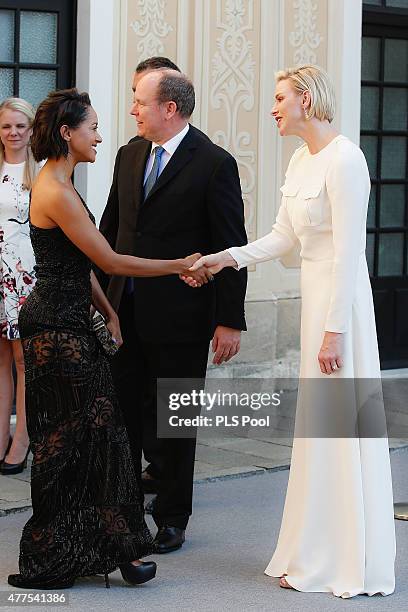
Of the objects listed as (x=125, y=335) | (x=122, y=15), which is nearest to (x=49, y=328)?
(x=125, y=335)

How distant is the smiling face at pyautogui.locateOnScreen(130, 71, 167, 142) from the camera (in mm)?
5340

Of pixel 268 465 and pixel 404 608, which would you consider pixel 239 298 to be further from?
pixel 268 465

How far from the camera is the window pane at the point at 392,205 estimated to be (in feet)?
34.2

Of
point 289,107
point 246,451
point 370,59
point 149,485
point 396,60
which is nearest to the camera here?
point 289,107

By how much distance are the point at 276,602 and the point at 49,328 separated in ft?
4.17

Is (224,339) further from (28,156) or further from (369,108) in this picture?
(369,108)

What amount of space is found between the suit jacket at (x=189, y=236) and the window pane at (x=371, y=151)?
16.0 feet

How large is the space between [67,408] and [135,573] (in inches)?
25.9

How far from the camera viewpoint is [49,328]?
15.9ft

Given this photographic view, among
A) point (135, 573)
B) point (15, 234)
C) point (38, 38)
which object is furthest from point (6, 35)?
point (135, 573)

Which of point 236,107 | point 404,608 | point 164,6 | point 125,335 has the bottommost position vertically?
point 404,608

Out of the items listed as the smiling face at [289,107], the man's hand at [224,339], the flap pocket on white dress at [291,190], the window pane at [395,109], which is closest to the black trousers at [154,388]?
the man's hand at [224,339]

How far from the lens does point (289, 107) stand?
16.0 feet

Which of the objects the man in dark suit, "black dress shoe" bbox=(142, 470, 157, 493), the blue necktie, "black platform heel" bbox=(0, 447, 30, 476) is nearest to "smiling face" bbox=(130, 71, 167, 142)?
the man in dark suit
